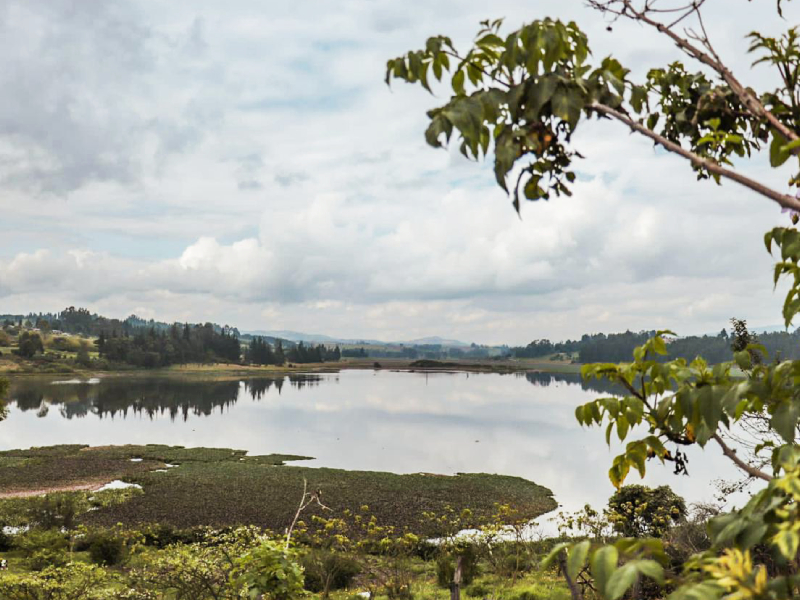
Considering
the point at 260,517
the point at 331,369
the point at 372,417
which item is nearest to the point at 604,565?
the point at 260,517

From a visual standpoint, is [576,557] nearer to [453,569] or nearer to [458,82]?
[458,82]

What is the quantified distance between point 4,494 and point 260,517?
40.8 feet

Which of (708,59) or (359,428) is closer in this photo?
(708,59)

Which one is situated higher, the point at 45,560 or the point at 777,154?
the point at 777,154

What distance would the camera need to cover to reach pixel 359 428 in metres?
51.1

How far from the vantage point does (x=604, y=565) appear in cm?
103

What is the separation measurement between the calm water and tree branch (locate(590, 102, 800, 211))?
24125mm

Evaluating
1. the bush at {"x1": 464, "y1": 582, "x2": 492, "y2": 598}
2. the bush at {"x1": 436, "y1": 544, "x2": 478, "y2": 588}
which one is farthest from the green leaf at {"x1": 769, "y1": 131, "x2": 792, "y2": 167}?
the bush at {"x1": 436, "y1": 544, "x2": 478, "y2": 588}

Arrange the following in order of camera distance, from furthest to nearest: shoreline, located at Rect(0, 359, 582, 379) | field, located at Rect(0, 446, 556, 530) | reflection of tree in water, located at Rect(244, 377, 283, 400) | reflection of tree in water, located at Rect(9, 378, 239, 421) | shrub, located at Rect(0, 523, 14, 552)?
shoreline, located at Rect(0, 359, 582, 379) → reflection of tree in water, located at Rect(244, 377, 283, 400) → reflection of tree in water, located at Rect(9, 378, 239, 421) → field, located at Rect(0, 446, 556, 530) → shrub, located at Rect(0, 523, 14, 552)

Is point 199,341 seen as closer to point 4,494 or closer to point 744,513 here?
point 4,494

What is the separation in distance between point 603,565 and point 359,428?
169 feet

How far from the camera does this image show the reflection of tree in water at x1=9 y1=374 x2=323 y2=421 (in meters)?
59.0

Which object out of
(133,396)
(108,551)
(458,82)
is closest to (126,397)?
(133,396)

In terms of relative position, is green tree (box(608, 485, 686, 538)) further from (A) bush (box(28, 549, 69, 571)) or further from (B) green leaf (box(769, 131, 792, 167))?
(B) green leaf (box(769, 131, 792, 167))
